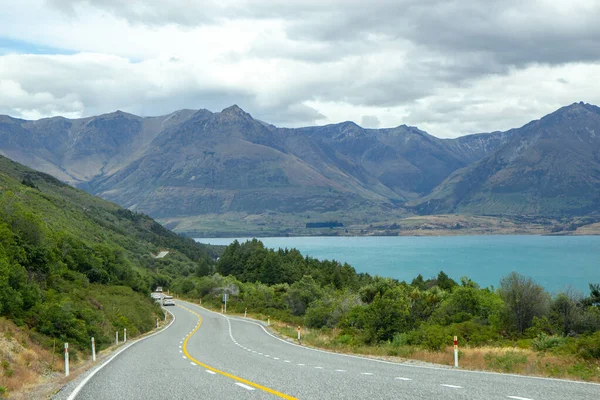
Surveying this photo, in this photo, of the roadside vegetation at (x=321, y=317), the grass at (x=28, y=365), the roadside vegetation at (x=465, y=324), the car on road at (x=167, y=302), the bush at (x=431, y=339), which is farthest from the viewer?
the car on road at (x=167, y=302)

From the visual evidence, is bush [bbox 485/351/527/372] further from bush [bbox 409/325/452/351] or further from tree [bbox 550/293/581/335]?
tree [bbox 550/293/581/335]

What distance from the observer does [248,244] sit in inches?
4980

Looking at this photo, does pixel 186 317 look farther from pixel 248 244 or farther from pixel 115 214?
pixel 115 214

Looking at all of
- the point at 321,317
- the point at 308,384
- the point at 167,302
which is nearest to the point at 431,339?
the point at 308,384

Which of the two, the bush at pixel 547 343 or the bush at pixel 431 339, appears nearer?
the bush at pixel 547 343

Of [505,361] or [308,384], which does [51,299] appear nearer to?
[308,384]

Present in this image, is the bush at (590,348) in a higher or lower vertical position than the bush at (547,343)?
higher

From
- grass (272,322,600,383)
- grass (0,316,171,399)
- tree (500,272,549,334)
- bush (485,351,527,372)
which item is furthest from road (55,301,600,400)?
tree (500,272,549,334)

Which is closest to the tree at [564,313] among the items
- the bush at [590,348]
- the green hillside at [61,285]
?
the bush at [590,348]

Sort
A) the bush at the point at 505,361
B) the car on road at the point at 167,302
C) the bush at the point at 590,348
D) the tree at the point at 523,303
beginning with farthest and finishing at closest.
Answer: the car on road at the point at 167,302, the tree at the point at 523,303, the bush at the point at 590,348, the bush at the point at 505,361

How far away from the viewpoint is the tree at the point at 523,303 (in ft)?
123

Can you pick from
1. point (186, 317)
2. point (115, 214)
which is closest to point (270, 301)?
point (186, 317)

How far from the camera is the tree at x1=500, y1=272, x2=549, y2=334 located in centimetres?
3744

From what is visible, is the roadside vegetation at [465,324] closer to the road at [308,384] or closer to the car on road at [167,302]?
the road at [308,384]
